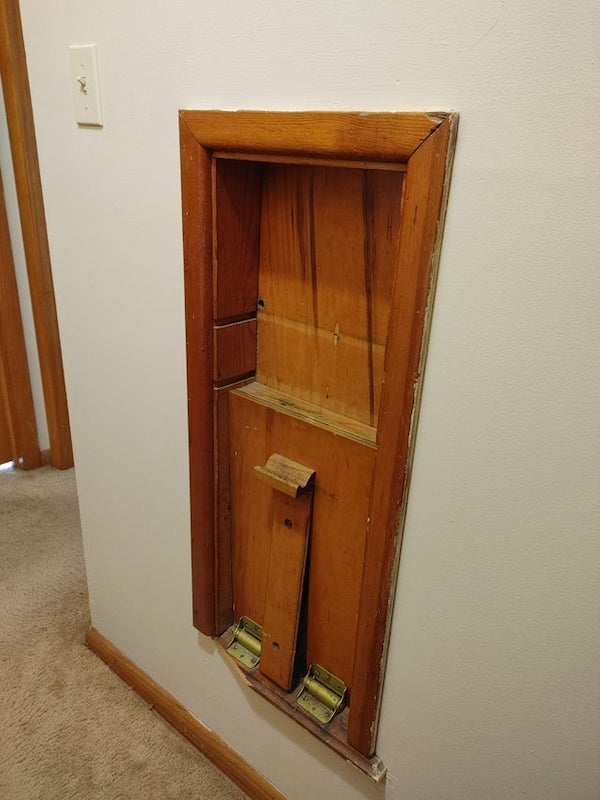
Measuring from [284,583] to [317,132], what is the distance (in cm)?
70

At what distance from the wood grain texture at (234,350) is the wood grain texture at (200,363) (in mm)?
11

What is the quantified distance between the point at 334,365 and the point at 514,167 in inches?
15.2

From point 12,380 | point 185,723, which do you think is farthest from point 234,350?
point 12,380

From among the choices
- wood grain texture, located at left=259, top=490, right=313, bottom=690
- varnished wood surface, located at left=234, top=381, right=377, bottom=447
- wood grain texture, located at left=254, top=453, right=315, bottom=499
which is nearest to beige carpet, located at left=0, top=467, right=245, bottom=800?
wood grain texture, located at left=259, top=490, right=313, bottom=690

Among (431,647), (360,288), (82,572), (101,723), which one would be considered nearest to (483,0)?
(360,288)

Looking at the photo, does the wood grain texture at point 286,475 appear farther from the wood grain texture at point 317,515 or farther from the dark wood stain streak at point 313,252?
the dark wood stain streak at point 313,252

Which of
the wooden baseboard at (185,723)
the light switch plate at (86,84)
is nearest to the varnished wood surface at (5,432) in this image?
the wooden baseboard at (185,723)

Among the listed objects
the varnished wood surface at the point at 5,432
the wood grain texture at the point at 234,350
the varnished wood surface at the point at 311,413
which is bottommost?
the varnished wood surface at the point at 5,432

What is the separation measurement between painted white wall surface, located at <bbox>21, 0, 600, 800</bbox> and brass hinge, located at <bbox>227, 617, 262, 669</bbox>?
119 millimetres

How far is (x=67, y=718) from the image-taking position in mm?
1312

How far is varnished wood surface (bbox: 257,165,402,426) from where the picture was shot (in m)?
0.76

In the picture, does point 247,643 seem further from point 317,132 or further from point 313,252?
point 317,132

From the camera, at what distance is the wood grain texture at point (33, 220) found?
174 cm

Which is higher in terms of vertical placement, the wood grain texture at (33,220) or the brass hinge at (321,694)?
the wood grain texture at (33,220)
